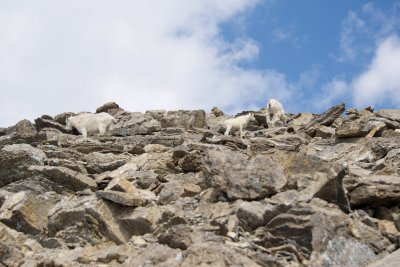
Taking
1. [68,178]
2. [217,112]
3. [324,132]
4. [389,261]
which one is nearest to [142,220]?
[68,178]

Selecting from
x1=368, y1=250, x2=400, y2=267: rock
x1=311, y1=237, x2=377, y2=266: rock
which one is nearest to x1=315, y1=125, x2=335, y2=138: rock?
x1=311, y1=237, x2=377, y2=266: rock

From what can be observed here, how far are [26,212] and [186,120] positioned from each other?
1644 centimetres

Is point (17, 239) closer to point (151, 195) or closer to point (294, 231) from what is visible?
point (151, 195)

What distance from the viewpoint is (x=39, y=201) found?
Answer: 1554cm

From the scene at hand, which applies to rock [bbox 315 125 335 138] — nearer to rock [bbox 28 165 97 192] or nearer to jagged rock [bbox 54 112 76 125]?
rock [bbox 28 165 97 192]

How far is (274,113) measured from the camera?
1393 inches

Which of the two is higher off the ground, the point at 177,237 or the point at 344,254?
the point at 344,254

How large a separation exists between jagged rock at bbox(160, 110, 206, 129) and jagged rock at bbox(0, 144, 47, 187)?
12.4 metres

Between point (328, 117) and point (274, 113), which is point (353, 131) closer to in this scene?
point (328, 117)

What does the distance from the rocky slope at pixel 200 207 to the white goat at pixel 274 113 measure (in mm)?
13140

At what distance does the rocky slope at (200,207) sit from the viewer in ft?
37.8

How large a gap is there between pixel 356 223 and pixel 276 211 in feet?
5.49

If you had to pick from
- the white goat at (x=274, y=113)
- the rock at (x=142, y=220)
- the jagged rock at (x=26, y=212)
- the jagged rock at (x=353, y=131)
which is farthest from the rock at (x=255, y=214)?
the white goat at (x=274, y=113)

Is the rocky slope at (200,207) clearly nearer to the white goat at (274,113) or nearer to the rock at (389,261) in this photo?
the rock at (389,261)
